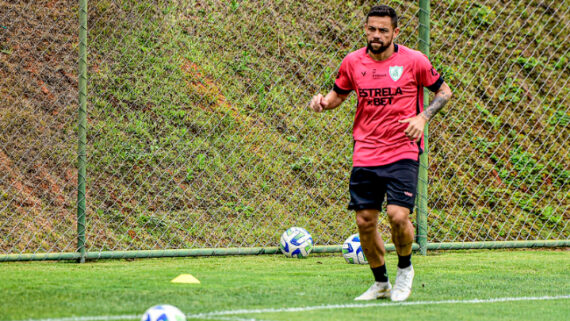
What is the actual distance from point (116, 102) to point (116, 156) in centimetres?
100

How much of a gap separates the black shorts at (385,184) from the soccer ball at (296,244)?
2663 millimetres

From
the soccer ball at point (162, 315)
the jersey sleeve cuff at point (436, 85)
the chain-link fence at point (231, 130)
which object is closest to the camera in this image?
the soccer ball at point (162, 315)

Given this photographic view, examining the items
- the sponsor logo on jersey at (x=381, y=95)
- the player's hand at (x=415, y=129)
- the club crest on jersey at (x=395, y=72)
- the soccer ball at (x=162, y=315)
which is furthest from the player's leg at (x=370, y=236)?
the soccer ball at (x=162, y=315)

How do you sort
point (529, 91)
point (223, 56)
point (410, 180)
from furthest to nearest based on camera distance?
point (529, 91)
point (223, 56)
point (410, 180)

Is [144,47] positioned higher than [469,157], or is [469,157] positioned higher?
[144,47]

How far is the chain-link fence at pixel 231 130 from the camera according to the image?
9391mm

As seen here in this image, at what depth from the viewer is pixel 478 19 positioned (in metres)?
13.9

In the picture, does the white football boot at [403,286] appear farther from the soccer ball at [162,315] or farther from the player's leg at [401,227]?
the soccer ball at [162,315]

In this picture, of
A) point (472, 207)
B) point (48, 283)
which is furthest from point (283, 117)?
point (48, 283)

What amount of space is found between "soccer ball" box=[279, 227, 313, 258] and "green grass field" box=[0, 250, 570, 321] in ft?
0.35

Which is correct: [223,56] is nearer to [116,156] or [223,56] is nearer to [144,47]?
[144,47]

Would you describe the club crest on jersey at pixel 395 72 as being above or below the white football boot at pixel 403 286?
above

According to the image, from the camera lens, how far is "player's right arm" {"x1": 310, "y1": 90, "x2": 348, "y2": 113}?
5.45 metres

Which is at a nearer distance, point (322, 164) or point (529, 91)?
point (322, 164)
